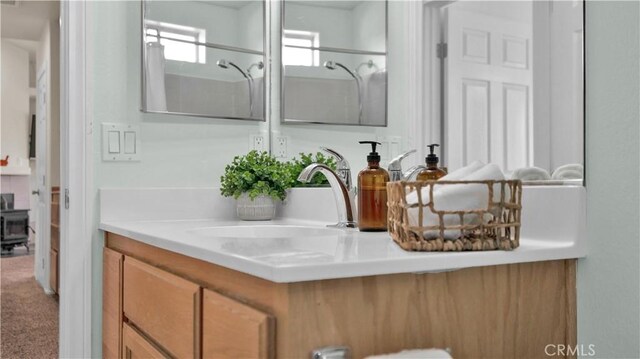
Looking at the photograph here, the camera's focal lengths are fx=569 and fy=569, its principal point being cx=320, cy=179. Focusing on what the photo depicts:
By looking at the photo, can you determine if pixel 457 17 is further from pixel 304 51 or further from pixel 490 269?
pixel 304 51

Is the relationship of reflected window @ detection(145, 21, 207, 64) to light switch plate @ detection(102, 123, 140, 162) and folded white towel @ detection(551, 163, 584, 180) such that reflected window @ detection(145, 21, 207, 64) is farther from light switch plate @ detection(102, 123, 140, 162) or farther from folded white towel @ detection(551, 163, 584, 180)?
folded white towel @ detection(551, 163, 584, 180)

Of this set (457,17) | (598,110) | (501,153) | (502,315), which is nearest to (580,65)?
(598,110)

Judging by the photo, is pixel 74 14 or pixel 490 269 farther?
pixel 74 14

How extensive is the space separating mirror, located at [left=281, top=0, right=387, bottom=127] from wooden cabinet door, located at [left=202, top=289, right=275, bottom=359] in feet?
2.81

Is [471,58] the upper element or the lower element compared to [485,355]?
upper

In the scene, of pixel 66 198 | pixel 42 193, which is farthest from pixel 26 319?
pixel 66 198

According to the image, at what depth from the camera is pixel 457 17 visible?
1.24 metres

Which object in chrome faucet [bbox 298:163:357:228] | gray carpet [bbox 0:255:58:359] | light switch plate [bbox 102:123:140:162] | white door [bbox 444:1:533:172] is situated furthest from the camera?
gray carpet [bbox 0:255:58:359]

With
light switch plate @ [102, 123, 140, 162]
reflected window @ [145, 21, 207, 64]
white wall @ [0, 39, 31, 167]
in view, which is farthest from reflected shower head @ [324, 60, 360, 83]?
white wall @ [0, 39, 31, 167]

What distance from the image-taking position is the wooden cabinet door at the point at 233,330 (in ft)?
2.50

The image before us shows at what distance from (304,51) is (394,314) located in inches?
51.0

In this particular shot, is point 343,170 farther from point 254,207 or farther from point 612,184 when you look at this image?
point 612,184

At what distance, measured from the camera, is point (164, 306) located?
45.6 inches

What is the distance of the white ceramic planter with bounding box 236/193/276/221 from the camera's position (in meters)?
1.81
